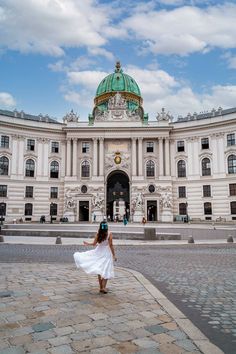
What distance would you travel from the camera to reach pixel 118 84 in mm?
67625

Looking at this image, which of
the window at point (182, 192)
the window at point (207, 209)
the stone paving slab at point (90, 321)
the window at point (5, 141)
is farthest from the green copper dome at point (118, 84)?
the stone paving slab at point (90, 321)

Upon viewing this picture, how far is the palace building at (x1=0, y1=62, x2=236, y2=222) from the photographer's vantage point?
54.8 metres

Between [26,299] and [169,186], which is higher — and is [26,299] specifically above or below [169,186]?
below

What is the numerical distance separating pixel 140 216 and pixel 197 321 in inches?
1953

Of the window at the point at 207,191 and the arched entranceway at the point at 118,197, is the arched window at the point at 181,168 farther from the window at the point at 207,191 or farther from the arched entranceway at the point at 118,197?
the arched entranceway at the point at 118,197

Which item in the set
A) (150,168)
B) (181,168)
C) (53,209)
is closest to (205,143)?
(181,168)

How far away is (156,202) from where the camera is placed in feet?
184

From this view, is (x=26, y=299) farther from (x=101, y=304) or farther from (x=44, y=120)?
(x=44, y=120)

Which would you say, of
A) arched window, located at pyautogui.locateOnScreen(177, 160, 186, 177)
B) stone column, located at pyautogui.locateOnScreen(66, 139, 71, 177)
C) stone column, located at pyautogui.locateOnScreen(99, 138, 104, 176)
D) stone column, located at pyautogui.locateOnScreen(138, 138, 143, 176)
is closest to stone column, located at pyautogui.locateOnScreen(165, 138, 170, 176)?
arched window, located at pyautogui.locateOnScreen(177, 160, 186, 177)

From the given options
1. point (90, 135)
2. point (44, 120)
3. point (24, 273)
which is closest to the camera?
point (24, 273)

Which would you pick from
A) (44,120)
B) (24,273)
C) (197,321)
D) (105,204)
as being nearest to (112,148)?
(105,204)

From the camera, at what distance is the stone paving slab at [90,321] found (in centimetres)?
415

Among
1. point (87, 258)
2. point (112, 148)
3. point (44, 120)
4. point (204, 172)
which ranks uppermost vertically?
point (44, 120)

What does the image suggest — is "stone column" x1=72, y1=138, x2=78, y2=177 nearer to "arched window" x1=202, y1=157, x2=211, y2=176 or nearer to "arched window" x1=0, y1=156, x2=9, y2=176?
"arched window" x1=0, y1=156, x2=9, y2=176
